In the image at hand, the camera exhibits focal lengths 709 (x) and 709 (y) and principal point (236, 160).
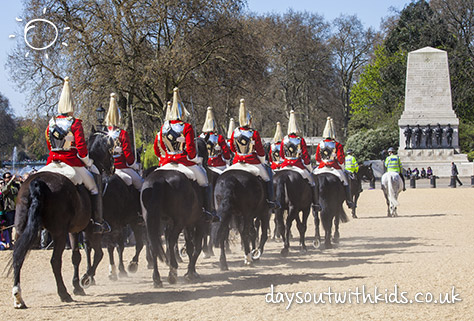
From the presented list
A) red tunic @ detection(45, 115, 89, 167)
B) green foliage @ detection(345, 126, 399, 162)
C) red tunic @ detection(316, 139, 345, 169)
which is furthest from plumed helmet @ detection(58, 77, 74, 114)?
green foliage @ detection(345, 126, 399, 162)

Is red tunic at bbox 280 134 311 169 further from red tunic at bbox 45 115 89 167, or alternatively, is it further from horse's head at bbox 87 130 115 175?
red tunic at bbox 45 115 89 167

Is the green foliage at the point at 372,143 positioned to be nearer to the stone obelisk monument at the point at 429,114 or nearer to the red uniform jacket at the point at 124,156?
the stone obelisk monument at the point at 429,114

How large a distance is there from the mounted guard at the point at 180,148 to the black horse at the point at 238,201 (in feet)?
2.38

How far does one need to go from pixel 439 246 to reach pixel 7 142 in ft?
217

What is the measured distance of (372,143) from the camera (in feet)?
164

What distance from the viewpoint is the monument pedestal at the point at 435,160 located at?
44.5m

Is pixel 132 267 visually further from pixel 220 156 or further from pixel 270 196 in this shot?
pixel 220 156

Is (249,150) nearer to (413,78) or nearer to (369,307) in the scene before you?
(369,307)

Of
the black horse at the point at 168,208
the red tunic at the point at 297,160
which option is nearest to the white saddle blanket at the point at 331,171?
the red tunic at the point at 297,160

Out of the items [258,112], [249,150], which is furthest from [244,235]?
[258,112]

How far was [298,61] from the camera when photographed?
55.3 metres

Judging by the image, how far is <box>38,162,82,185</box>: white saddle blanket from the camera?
866 centimetres

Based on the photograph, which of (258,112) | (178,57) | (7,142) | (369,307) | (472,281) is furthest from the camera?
(7,142)

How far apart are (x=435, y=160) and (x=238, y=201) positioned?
36.4 metres
